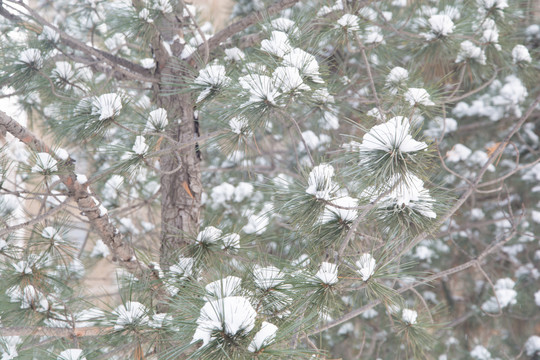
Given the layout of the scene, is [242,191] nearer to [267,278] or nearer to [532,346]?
[267,278]

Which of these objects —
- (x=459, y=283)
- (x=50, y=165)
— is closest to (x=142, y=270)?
(x=50, y=165)

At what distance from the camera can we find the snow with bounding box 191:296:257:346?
21.5 inches

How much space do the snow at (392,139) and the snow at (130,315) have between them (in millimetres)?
462

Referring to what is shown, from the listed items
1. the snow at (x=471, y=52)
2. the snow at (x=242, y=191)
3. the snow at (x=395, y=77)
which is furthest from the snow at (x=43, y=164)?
the snow at (x=471, y=52)

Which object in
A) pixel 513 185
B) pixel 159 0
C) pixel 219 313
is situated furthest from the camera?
pixel 513 185

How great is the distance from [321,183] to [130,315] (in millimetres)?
388

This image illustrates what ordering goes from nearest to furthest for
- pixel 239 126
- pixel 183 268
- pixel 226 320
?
Answer: pixel 226 320 → pixel 239 126 → pixel 183 268

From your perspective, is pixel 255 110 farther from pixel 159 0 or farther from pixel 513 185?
pixel 513 185

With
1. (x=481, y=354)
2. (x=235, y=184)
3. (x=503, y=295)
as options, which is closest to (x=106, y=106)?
(x=235, y=184)

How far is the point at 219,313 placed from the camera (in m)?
0.56

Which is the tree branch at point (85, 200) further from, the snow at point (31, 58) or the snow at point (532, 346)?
the snow at point (532, 346)

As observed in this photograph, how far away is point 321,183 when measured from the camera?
0.71m

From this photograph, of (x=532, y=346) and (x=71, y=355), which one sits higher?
(x=71, y=355)

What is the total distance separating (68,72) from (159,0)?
0.28m
